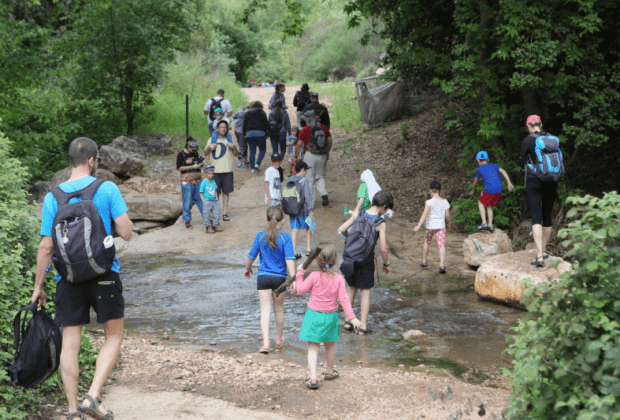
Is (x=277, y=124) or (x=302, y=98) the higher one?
(x=302, y=98)

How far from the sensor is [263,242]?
6.39 metres

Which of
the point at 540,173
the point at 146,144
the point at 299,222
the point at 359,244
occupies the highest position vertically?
the point at 146,144

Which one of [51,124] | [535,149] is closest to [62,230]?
[535,149]

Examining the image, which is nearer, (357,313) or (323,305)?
(323,305)

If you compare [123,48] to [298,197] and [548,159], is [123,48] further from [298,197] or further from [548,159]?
[548,159]

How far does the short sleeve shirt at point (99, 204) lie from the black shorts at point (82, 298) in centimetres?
10

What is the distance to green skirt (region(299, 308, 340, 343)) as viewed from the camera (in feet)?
18.2

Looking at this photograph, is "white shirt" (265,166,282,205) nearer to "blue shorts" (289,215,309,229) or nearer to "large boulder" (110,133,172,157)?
"blue shorts" (289,215,309,229)

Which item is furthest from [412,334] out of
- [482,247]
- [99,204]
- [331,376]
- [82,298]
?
[99,204]

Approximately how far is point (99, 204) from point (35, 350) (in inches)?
41.6

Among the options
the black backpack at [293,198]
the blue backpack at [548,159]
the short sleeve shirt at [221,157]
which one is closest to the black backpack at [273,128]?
the short sleeve shirt at [221,157]

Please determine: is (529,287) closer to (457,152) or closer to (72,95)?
(457,152)

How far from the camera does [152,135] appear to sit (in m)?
18.8

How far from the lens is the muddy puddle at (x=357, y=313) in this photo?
655 cm
